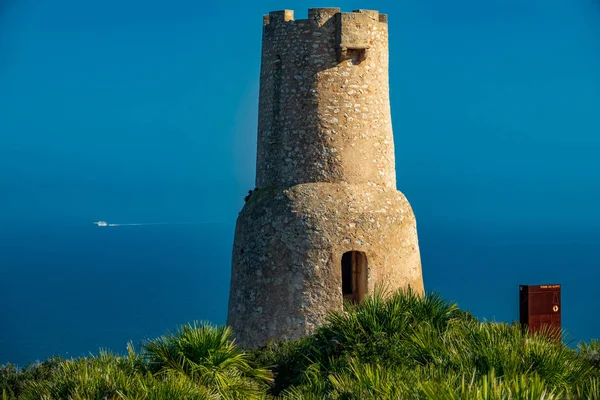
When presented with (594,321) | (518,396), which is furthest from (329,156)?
(594,321)

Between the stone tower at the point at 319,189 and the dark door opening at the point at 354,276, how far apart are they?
2cm

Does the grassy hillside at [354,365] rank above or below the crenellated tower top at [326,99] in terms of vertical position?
below

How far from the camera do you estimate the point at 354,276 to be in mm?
18438

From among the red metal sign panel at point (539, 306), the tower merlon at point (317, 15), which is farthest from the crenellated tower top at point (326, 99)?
the red metal sign panel at point (539, 306)

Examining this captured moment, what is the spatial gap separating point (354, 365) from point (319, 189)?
579 centimetres

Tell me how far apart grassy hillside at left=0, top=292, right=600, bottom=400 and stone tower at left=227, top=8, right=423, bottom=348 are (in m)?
1.54

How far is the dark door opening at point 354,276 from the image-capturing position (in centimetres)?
1812

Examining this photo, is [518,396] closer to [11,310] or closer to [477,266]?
[11,310]

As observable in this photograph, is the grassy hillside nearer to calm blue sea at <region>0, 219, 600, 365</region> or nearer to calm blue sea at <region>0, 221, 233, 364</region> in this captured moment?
calm blue sea at <region>0, 221, 233, 364</region>

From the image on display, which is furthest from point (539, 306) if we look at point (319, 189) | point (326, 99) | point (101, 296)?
point (101, 296)

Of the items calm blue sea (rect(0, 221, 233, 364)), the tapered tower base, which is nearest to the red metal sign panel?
the tapered tower base

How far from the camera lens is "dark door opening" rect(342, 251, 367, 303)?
1812 cm

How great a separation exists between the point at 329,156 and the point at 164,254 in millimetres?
118400

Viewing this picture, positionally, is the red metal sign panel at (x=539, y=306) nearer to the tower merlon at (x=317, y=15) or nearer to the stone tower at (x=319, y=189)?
the stone tower at (x=319, y=189)
